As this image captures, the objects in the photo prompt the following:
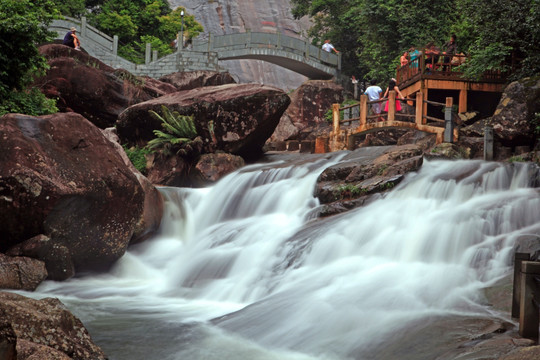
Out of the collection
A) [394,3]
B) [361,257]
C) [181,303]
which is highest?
[394,3]

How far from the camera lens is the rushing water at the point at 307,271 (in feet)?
21.6

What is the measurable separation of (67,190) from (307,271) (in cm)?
427

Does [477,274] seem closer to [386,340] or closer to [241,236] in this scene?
[386,340]

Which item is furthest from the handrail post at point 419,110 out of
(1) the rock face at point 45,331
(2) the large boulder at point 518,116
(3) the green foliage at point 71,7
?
(3) the green foliage at point 71,7

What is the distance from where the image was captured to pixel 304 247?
9.83 m

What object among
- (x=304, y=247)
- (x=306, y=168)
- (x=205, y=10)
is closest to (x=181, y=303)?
(x=304, y=247)

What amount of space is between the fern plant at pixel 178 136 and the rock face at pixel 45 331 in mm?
12206

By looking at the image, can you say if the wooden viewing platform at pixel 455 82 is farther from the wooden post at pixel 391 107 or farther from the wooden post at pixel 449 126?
the wooden post at pixel 449 126

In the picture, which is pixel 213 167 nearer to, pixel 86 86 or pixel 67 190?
pixel 67 190

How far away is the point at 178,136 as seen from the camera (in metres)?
17.4

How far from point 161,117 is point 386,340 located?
42.7 feet

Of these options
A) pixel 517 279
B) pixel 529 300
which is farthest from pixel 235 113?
pixel 529 300

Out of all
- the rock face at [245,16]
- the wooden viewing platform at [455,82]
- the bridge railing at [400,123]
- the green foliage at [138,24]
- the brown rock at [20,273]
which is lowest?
the brown rock at [20,273]

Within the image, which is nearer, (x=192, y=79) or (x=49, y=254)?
(x=49, y=254)
